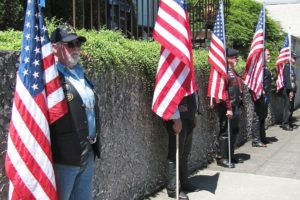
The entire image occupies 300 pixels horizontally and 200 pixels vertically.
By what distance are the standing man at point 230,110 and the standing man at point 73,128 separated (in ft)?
14.4

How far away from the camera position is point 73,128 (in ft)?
11.3

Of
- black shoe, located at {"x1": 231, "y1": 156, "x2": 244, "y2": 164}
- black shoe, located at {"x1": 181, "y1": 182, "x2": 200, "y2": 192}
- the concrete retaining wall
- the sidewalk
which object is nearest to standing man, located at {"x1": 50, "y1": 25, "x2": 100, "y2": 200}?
the concrete retaining wall

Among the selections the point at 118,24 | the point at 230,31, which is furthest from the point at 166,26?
the point at 230,31

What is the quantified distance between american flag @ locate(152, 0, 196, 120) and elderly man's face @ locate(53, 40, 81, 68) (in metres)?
2.06

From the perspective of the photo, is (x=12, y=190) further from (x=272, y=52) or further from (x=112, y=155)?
(x=272, y=52)

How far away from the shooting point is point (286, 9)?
21.1 metres

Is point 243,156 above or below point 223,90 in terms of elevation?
below

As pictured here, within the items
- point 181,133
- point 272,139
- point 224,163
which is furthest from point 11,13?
point 272,139

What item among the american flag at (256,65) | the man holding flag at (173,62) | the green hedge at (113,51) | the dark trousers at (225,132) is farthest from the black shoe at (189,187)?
the american flag at (256,65)

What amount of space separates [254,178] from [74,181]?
169 inches

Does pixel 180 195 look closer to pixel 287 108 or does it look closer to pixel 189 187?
pixel 189 187

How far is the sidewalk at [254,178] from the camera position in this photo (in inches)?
252

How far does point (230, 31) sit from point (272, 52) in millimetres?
1392

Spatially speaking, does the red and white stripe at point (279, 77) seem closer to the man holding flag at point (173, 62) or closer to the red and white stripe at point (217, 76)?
the red and white stripe at point (217, 76)
